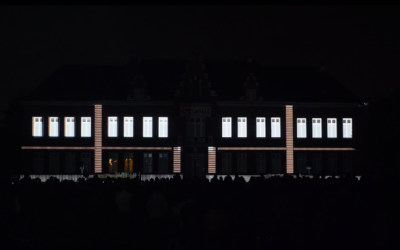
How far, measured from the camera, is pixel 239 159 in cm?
5666

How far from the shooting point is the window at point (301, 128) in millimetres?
57625

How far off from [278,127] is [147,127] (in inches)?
483

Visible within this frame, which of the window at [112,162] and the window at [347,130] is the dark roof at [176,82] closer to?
the window at [347,130]

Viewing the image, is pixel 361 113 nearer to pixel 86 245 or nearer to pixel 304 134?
pixel 304 134

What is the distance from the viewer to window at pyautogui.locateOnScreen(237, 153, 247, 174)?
56594mm

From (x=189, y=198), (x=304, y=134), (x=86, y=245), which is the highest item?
(x=304, y=134)

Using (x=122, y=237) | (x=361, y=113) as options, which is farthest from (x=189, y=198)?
(x=361, y=113)

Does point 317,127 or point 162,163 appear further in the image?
point 317,127

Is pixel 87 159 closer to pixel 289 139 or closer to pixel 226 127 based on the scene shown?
pixel 226 127

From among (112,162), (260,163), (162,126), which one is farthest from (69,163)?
(260,163)

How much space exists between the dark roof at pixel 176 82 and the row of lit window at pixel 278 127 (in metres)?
1.90

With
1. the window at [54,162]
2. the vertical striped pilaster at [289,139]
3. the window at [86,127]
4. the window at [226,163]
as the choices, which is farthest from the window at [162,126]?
the vertical striped pilaster at [289,139]

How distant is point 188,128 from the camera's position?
5634 centimetres

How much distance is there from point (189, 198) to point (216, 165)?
42211 millimetres
